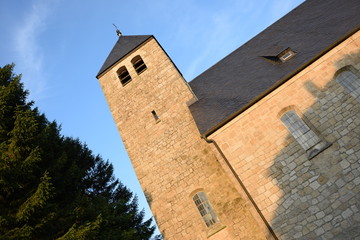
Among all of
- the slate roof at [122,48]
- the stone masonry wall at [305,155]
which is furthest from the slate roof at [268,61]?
the slate roof at [122,48]

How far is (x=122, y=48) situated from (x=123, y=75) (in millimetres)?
1974

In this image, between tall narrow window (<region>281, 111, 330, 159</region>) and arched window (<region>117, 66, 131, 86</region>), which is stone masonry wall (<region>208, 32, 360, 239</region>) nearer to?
tall narrow window (<region>281, 111, 330, 159</region>)

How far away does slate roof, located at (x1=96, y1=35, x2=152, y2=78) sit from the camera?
14.5 m

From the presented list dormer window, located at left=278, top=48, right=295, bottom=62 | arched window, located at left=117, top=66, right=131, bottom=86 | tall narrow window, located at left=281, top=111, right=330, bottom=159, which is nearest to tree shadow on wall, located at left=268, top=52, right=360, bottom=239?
tall narrow window, located at left=281, top=111, right=330, bottom=159

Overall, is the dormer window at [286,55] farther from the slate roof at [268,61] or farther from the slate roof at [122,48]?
the slate roof at [122,48]

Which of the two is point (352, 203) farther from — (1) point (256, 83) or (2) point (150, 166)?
(2) point (150, 166)

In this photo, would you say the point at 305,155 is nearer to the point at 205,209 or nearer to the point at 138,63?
the point at 205,209

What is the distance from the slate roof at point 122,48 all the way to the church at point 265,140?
9.98ft

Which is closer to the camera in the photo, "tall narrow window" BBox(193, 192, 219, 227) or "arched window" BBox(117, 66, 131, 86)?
"tall narrow window" BBox(193, 192, 219, 227)

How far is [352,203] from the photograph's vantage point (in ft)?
22.2

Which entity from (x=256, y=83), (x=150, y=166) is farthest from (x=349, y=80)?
(x=150, y=166)

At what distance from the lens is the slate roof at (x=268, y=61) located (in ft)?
29.6

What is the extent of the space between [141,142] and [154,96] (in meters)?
2.20

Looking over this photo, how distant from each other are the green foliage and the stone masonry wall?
398 centimetres
